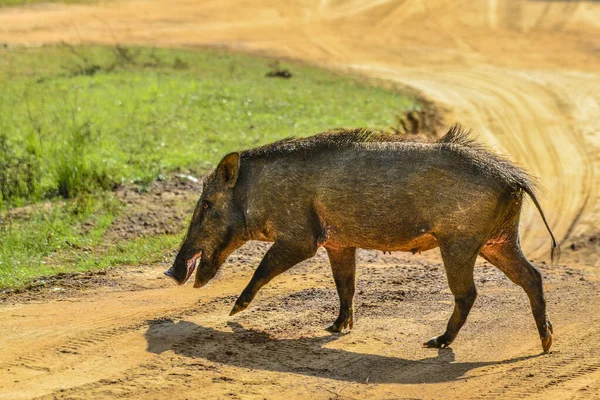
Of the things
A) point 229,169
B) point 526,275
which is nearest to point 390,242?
point 526,275

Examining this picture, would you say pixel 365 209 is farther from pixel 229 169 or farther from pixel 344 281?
pixel 229 169

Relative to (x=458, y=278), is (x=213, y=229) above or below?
above

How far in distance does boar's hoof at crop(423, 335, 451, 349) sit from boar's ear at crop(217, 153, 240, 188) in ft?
7.95

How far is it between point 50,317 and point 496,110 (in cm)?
1398

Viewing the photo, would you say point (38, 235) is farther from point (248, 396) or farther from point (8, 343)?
point (248, 396)

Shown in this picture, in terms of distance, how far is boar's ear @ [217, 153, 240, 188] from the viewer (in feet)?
33.1

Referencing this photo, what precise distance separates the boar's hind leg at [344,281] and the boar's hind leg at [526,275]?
1333 millimetres

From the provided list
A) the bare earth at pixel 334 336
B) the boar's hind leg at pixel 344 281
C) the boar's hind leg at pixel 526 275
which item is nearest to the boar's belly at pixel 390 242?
the boar's hind leg at pixel 344 281

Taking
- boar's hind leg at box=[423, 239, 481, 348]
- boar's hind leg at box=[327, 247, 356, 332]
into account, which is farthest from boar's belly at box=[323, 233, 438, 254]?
boar's hind leg at box=[327, 247, 356, 332]

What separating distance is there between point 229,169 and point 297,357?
2.06 metres

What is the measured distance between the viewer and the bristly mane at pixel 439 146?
30.3 feet

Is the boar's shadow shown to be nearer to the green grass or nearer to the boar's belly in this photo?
the boar's belly

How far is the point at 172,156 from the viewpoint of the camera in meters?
16.6

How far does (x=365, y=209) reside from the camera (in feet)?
31.3
